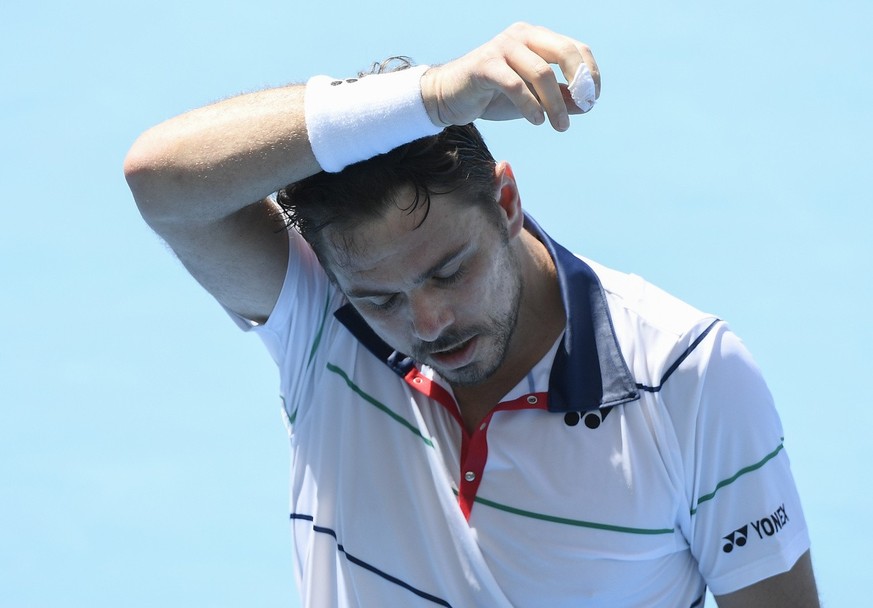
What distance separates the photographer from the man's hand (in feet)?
5.63

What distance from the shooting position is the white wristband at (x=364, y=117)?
185cm

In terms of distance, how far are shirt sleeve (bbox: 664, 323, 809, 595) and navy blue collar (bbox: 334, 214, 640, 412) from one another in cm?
9

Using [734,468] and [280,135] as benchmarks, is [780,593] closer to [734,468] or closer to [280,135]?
[734,468]

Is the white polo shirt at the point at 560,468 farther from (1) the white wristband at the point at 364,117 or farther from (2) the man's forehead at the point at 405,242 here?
(1) the white wristband at the point at 364,117

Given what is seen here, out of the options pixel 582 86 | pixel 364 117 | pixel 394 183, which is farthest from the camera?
pixel 394 183

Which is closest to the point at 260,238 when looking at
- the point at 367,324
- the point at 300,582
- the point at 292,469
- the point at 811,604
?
the point at 367,324

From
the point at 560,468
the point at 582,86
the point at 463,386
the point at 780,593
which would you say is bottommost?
the point at 780,593

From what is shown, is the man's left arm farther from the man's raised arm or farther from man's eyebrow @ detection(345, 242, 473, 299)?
the man's raised arm

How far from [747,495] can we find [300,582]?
0.72 m

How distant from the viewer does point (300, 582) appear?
2.24 m

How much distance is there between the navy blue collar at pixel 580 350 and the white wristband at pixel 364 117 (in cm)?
37

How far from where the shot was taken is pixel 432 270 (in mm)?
2049

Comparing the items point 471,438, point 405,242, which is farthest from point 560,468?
point 405,242

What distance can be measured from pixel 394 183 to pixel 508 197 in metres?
0.23
